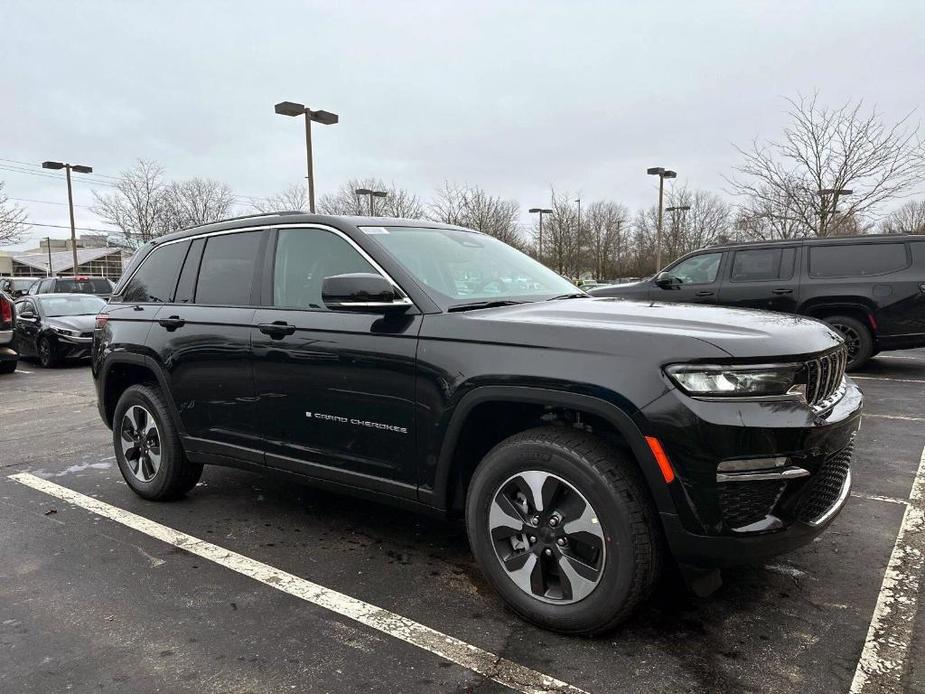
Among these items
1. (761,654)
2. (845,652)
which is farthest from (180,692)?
(845,652)

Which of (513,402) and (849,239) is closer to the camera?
(513,402)

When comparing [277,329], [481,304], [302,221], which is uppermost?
[302,221]

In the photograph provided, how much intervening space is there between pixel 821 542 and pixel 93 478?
505cm

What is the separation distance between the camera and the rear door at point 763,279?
873 centimetres

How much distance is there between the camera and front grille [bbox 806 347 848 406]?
8.02 feet

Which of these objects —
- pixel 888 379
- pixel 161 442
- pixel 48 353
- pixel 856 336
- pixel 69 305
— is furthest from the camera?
pixel 69 305

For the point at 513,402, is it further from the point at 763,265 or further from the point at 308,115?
the point at 308,115

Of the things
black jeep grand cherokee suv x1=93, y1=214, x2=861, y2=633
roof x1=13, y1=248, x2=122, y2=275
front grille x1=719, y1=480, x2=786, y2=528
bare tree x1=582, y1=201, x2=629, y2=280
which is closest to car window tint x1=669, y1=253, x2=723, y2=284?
black jeep grand cherokee suv x1=93, y1=214, x2=861, y2=633

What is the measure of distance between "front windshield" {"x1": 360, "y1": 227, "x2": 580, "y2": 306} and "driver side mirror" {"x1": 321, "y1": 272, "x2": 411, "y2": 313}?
23 cm

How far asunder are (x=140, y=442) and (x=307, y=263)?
1948 millimetres

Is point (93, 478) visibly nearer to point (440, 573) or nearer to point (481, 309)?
point (440, 573)

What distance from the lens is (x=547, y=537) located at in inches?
102

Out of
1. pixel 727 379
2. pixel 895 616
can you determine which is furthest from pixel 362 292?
pixel 895 616

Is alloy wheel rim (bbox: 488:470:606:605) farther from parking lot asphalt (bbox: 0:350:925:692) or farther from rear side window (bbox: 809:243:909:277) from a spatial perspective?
rear side window (bbox: 809:243:909:277)
